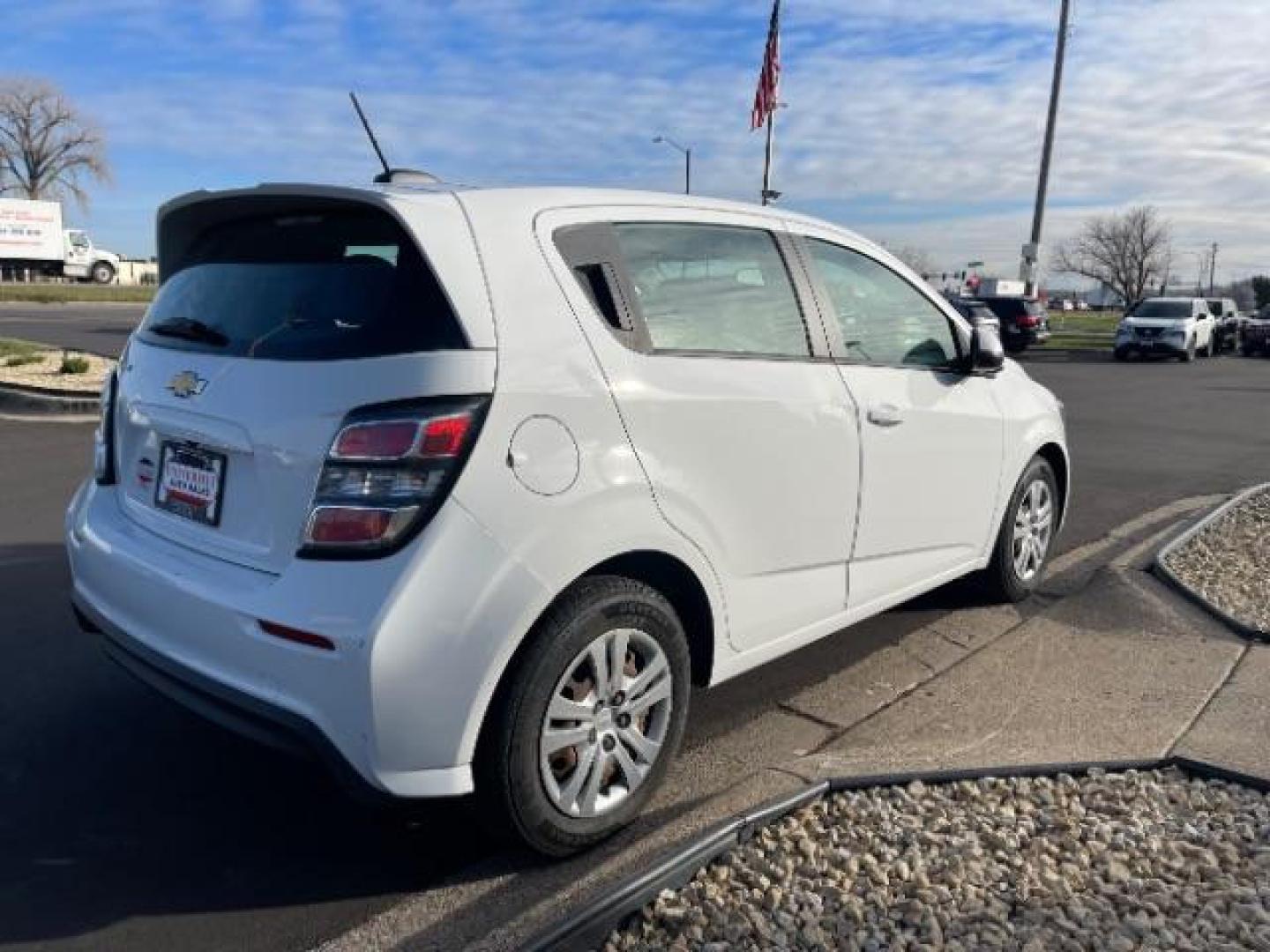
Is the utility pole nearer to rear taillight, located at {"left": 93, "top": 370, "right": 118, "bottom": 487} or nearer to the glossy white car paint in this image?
the glossy white car paint

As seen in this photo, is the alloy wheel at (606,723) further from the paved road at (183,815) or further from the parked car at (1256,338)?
the parked car at (1256,338)

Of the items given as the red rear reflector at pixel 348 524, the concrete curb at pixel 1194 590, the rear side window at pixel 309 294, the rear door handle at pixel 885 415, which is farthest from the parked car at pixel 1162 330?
the red rear reflector at pixel 348 524

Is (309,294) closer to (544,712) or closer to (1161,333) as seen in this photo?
(544,712)

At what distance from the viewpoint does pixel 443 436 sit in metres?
2.50

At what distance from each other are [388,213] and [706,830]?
5.88 feet

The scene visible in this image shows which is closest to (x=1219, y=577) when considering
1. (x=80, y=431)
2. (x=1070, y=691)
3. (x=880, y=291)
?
(x=1070, y=691)

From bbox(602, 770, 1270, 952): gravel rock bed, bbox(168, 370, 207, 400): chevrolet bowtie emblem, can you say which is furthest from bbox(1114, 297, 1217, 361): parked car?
bbox(168, 370, 207, 400): chevrolet bowtie emblem

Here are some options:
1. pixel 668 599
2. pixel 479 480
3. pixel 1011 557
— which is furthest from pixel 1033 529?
pixel 479 480

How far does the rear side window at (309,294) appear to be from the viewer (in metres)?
2.62

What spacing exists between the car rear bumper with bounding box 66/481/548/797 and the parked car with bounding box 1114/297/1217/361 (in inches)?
1193

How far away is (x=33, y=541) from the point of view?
589 cm

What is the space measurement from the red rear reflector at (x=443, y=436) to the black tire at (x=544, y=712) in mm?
499

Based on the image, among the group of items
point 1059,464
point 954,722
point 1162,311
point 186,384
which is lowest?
point 954,722

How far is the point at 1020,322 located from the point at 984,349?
94.8 ft
